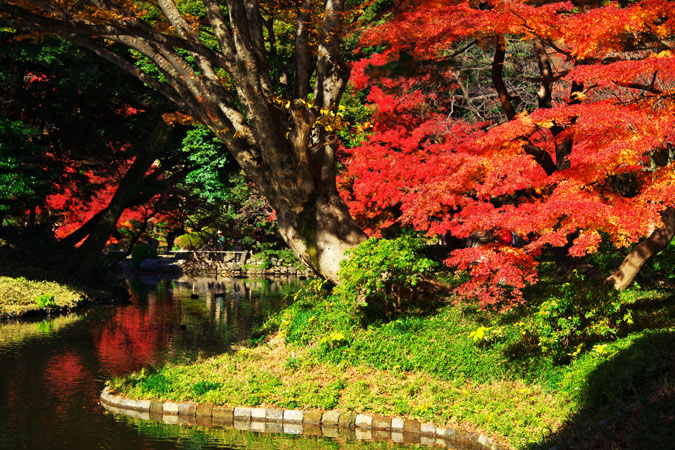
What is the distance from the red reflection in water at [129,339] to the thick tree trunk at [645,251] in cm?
909

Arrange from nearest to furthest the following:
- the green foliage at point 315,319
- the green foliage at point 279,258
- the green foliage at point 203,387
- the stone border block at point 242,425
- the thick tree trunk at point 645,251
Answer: the stone border block at point 242,425 → the green foliage at point 203,387 → the thick tree trunk at point 645,251 → the green foliage at point 315,319 → the green foliage at point 279,258

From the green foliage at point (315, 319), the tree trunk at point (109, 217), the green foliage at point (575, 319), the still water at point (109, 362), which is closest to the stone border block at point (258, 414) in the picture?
the still water at point (109, 362)

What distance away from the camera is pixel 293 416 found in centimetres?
1030

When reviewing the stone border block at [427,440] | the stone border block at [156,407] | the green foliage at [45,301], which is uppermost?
the green foliage at [45,301]

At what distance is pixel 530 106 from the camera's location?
73.3 feet

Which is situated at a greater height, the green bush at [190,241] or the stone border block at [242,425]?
the green bush at [190,241]

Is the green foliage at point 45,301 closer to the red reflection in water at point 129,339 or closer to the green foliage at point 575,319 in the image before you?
the red reflection in water at point 129,339

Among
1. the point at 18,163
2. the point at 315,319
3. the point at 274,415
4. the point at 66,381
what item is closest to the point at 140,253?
the point at 18,163

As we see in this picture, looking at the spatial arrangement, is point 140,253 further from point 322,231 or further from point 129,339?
point 322,231

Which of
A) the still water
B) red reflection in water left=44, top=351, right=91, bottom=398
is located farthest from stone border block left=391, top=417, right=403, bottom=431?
red reflection in water left=44, top=351, right=91, bottom=398

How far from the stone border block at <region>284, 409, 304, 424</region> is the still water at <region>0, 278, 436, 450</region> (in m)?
0.47

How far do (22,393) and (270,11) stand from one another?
909 centimetres

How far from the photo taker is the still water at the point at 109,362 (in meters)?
9.45

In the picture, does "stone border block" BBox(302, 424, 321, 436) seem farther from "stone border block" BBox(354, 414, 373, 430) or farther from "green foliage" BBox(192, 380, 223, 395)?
"green foliage" BBox(192, 380, 223, 395)
